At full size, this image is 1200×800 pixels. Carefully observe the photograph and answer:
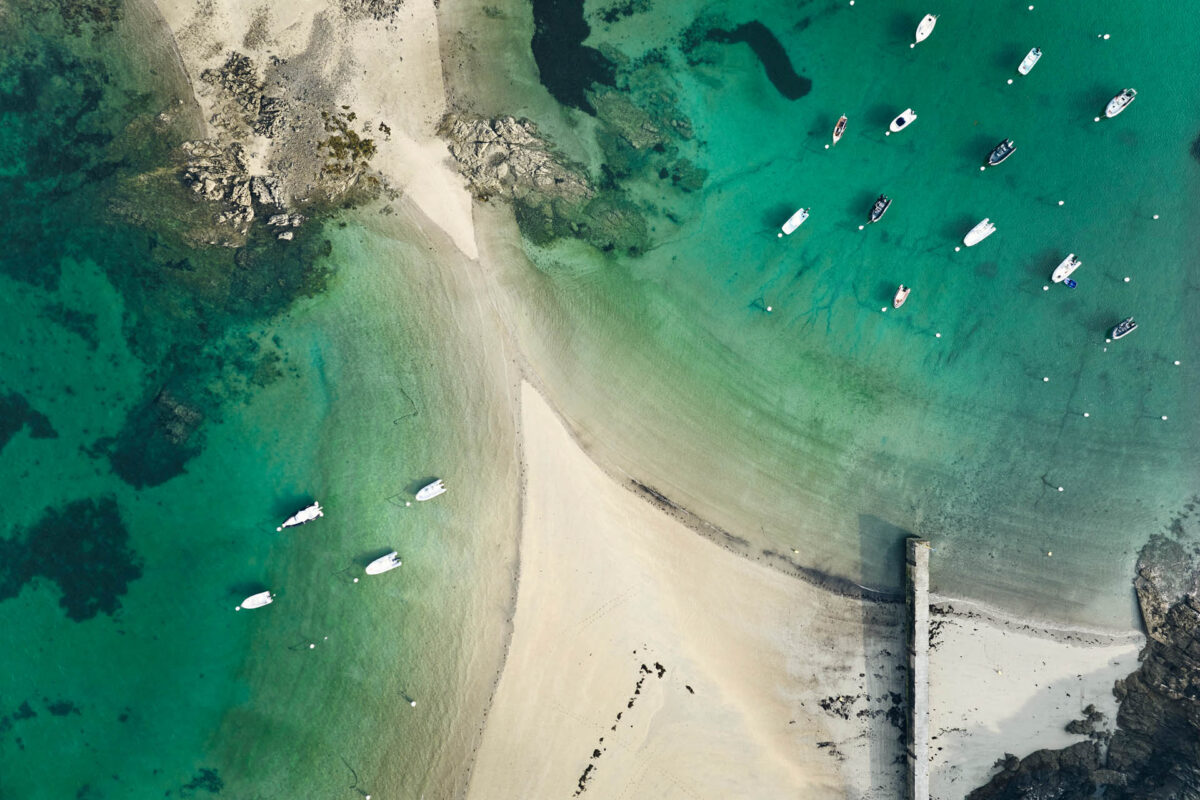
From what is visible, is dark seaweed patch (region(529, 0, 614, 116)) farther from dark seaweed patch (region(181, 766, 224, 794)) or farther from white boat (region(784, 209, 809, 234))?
dark seaweed patch (region(181, 766, 224, 794))

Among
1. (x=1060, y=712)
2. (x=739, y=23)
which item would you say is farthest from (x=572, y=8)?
(x=1060, y=712)

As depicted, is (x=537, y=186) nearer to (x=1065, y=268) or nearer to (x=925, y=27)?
(x=925, y=27)

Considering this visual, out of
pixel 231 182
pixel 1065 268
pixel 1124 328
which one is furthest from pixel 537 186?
pixel 1124 328

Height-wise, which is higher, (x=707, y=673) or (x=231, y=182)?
(x=231, y=182)

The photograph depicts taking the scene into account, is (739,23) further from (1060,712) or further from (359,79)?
(1060,712)

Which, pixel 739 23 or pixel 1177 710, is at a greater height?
pixel 739 23
